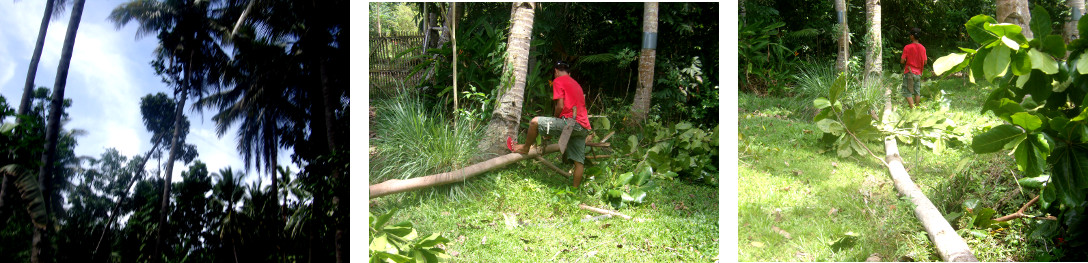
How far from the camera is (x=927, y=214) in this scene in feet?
6.72

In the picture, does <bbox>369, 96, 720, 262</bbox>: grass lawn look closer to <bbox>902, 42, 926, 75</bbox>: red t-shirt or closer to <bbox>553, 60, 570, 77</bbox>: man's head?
<bbox>553, 60, 570, 77</bbox>: man's head

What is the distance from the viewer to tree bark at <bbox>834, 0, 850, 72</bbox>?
213cm

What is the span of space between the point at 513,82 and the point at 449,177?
0.49 metres

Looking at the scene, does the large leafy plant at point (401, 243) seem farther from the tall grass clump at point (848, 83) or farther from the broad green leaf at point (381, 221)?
the tall grass clump at point (848, 83)

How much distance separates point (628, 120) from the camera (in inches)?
94.5

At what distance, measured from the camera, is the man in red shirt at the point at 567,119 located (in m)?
2.28

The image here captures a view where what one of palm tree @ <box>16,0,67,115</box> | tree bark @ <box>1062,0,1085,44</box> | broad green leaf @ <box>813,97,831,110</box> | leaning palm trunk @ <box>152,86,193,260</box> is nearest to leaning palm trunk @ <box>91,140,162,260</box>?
leaning palm trunk @ <box>152,86,193,260</box>

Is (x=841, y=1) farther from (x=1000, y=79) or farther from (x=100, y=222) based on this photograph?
(x=100, y=222)

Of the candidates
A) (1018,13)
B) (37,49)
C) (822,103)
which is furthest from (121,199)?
(1018,13)

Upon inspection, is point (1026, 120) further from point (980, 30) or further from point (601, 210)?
point (601, 210)

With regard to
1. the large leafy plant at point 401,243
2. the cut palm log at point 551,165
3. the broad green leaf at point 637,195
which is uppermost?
the cut palm log at point 551,165

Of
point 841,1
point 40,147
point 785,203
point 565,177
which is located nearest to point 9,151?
point 40,147

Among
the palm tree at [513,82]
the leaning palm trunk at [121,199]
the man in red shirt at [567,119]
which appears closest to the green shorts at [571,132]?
the man in red shirt at [567,119]

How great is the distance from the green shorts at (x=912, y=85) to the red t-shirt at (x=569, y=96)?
50.3 inches
